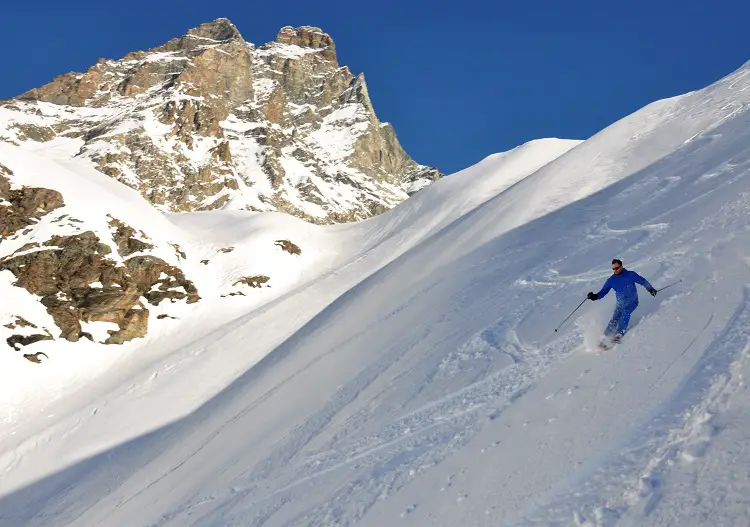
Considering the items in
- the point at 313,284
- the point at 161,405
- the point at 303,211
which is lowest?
the point at 161,405

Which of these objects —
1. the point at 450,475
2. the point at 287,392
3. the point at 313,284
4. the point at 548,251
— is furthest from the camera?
the point at 313,284

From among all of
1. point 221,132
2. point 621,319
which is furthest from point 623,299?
point 221,132

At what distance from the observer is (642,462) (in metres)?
5.21

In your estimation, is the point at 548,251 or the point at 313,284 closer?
the point at 548,251

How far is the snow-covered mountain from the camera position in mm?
122188

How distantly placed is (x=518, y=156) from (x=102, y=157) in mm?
101339

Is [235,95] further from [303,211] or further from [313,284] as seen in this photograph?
[313,284]

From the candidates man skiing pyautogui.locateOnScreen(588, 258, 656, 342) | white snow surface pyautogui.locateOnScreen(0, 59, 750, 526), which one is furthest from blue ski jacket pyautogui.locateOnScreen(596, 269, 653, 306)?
white snow surface pyautogui.locateOnScreen(0, 59, 750, 526)

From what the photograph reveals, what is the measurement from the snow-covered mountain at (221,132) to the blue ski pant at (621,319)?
112 meters

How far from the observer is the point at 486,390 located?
27.5 feet

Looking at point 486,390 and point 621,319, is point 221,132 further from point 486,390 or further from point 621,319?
point 621,319

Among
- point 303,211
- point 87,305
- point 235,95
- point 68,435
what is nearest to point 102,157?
point 303,211

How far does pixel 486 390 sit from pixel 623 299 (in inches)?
90.4

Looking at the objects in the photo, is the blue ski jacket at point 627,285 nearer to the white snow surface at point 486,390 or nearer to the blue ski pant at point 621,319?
the blue ski pant at point 621,319
